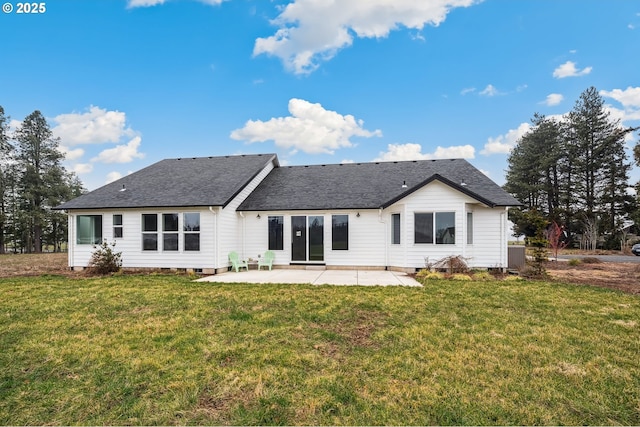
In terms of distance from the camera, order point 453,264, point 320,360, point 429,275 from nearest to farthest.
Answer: point 320,360 < point 429,275 < point 453,264

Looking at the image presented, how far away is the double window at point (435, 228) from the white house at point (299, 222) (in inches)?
1.4

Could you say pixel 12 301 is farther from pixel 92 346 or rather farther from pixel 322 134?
pixel 322 134

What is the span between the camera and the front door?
531 inches

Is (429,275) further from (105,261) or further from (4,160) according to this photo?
(4,160)

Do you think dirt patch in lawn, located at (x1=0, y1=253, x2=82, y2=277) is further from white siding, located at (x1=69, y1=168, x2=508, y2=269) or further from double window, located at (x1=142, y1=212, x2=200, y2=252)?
double window, located at (x1=142, y1=212, x2=200, y2=252)

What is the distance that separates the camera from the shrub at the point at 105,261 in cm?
1244

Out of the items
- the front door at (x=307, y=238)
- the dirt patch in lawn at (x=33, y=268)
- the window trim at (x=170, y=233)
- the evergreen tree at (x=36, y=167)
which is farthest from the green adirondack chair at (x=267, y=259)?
the evergreen tree at (x=36, y=167)

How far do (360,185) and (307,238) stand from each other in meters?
3.62

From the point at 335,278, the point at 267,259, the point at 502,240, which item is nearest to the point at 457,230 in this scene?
the point at 502,240

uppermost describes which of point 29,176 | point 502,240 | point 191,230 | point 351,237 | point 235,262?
point 29,176

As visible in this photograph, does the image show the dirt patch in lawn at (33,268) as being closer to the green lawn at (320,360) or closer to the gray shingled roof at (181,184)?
the gray shingled roof at (181,184)

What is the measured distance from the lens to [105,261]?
41.0 ft

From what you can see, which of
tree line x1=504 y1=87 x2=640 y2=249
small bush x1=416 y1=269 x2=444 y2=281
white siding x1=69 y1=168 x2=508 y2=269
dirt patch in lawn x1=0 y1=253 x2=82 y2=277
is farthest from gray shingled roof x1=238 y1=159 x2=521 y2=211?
tree line x1=504 y1=87 x2=640 y2=249

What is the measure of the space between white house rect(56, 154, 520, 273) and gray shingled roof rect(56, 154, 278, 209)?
6 centimetres
